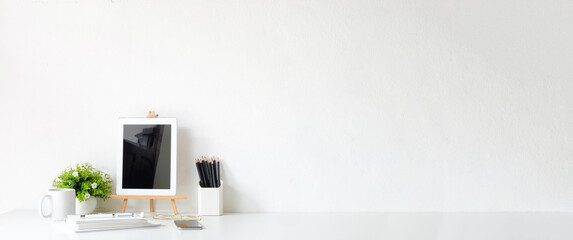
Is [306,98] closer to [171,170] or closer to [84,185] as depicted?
[171,170]

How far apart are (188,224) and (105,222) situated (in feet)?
0.79

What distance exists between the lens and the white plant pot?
6.16ft

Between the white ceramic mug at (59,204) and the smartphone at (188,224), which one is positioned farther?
the white ceramic mug at (59,204)

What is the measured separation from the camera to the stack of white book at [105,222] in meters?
1.58

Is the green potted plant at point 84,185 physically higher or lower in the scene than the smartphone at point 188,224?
higher

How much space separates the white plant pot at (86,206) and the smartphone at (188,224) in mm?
384

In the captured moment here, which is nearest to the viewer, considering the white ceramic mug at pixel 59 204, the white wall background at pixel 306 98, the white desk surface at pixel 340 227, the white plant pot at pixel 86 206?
the white desk surface at pixel 340 227

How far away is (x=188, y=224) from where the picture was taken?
1.66 m

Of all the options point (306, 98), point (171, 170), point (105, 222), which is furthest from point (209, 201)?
point (306, 98)

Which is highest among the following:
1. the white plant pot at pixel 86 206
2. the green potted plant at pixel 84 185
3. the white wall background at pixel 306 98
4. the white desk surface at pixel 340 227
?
the white wall background at pixel 306 98

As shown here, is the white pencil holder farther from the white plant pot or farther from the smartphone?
the white plant pot

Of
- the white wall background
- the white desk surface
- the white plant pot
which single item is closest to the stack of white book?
the white desk surface

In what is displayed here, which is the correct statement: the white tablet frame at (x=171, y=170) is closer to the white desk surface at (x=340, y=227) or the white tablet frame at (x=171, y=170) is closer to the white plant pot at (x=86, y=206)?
the white plant pot at (x=86, y=206)

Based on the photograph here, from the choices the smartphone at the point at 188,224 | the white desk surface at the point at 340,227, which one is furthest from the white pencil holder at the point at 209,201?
the smartphone at the point at 188,224
